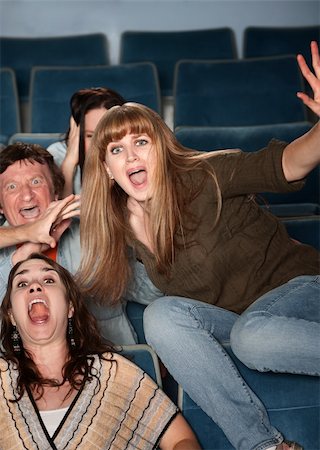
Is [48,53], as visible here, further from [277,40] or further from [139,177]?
[139,177]

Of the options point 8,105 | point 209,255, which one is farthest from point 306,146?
point 8,105

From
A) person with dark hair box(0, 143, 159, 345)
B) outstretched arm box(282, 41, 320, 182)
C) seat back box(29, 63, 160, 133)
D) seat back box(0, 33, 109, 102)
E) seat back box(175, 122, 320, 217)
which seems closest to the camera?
outstretched arm box(282, 41, 320, 182)

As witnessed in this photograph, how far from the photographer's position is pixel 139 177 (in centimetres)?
120

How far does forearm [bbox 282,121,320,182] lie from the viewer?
1.05 metres

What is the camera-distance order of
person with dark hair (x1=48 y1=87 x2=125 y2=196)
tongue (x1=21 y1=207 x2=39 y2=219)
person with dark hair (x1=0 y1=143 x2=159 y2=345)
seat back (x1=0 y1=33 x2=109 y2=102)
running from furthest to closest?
seat back (x1=0 y1=33 x2=109 y2=102), person with dark hair (x1=48 y1=87 x2=125 y2=196), tongue (x1=21 y1=207 x2=39 y2=219), person with dark hair (x1=0 y1=143 x2=159 y2=345)

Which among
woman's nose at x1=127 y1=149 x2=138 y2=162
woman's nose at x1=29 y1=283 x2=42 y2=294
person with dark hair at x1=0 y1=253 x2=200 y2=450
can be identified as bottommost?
Answer: person with dark hair at x1=0 y1=253 x2=200 y2=450

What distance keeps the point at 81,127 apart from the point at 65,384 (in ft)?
1.93

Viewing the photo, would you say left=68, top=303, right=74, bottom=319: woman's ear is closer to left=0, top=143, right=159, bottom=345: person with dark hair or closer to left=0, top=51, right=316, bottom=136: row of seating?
left=0, top=143, right=159, bottom=345: person with dark hair

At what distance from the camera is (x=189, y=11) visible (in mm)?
2725

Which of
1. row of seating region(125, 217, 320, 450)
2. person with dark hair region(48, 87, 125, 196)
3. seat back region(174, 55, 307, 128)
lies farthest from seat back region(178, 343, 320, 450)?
seat back region(174, 55, 307, 128)

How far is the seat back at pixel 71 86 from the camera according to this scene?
209cm

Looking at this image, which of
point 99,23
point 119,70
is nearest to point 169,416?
point 119,70

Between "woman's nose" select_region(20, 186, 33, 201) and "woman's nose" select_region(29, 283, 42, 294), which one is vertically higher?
"woman's nose" select_region(20, 186, 33, 201)

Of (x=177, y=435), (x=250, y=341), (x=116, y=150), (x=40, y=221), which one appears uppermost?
(x=116, y=150)
